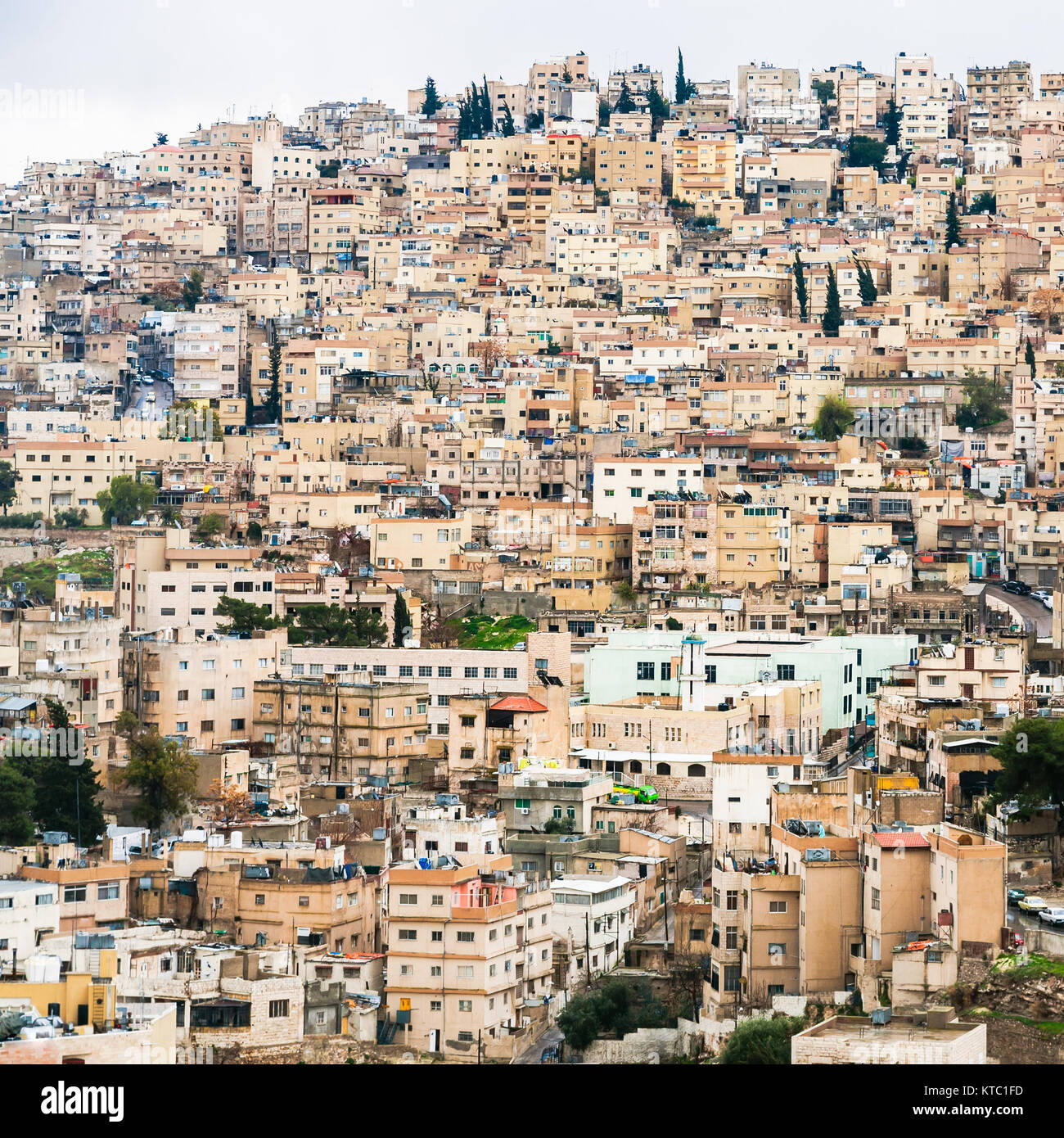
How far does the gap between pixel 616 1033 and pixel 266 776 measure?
12.9m

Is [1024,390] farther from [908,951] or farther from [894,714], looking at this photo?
[908,951]

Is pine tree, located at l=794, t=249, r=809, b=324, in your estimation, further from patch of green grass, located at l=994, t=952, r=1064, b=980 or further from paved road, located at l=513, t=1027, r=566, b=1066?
patch of green grass, located at l=994, t=952, r=1064, b=980

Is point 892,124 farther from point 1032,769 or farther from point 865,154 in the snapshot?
point 1032,769

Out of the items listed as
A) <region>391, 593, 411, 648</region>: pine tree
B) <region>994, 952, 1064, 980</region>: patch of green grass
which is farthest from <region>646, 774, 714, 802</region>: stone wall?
<region>994, 952, 1064, 980</region>: patch of green grass

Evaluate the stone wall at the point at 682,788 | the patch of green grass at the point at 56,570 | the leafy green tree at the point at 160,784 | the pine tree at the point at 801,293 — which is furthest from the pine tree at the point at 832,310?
the leafy green tree at the point at 160,784

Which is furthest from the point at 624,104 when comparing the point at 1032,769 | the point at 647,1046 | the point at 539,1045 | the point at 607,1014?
the point at 647,1046

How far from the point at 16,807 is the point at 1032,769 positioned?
45.0 ft

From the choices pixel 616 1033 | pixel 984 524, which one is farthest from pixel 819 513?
pixel 616 1033

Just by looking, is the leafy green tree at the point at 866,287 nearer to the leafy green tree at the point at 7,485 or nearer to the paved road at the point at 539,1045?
the leafy green tree at the point at 7,485

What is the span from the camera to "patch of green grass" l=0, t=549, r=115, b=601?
6356 cm

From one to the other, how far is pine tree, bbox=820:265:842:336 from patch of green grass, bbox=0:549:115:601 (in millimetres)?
25132

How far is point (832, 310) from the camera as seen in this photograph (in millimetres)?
85875

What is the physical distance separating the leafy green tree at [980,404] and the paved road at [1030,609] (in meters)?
13.8

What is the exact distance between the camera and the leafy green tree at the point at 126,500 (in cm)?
7050
